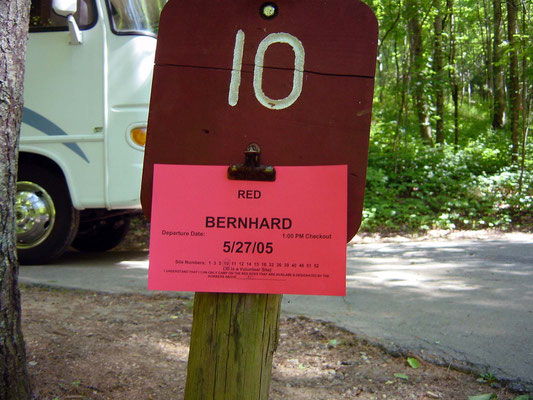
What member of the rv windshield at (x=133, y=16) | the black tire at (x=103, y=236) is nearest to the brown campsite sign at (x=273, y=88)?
the rv windshield at (x=133, y=16)

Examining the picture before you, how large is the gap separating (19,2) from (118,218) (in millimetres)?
4480

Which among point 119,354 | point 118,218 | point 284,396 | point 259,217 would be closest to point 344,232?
point 259,217

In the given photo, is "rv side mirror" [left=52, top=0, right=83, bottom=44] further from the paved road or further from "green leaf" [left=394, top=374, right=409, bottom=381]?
"green leaf" [left=394, top=374, right=409, bottom=381]

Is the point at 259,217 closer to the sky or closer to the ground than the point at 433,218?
closer to the sky

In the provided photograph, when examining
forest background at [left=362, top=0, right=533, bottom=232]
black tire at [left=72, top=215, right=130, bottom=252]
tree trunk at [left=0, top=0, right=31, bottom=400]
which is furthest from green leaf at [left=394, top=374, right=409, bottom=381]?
forest background at [left=362, top=0, right=533, bottom=232]

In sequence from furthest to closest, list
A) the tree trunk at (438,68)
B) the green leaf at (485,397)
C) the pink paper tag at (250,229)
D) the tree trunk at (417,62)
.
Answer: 1. the tree trunk at (438,68)
2. the tree trunk at (417,62)
3. the green leaf at (485,397)
4. the pink paper tag at (250,229)

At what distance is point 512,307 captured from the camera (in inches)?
140

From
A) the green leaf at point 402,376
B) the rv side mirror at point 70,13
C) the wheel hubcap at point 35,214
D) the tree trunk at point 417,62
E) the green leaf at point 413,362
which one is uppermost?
the tree trunk at point 417,62

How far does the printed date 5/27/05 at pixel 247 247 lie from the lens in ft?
4.33

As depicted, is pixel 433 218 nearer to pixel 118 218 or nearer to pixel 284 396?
pixel 118 218

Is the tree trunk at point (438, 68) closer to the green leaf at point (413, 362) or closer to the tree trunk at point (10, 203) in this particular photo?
the green leaf at point (413, 362)

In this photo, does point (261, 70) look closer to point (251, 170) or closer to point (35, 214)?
point (251, 170)

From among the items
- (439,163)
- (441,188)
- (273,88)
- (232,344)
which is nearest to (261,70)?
(273,88)

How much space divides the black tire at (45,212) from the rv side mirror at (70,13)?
4.02 feet
